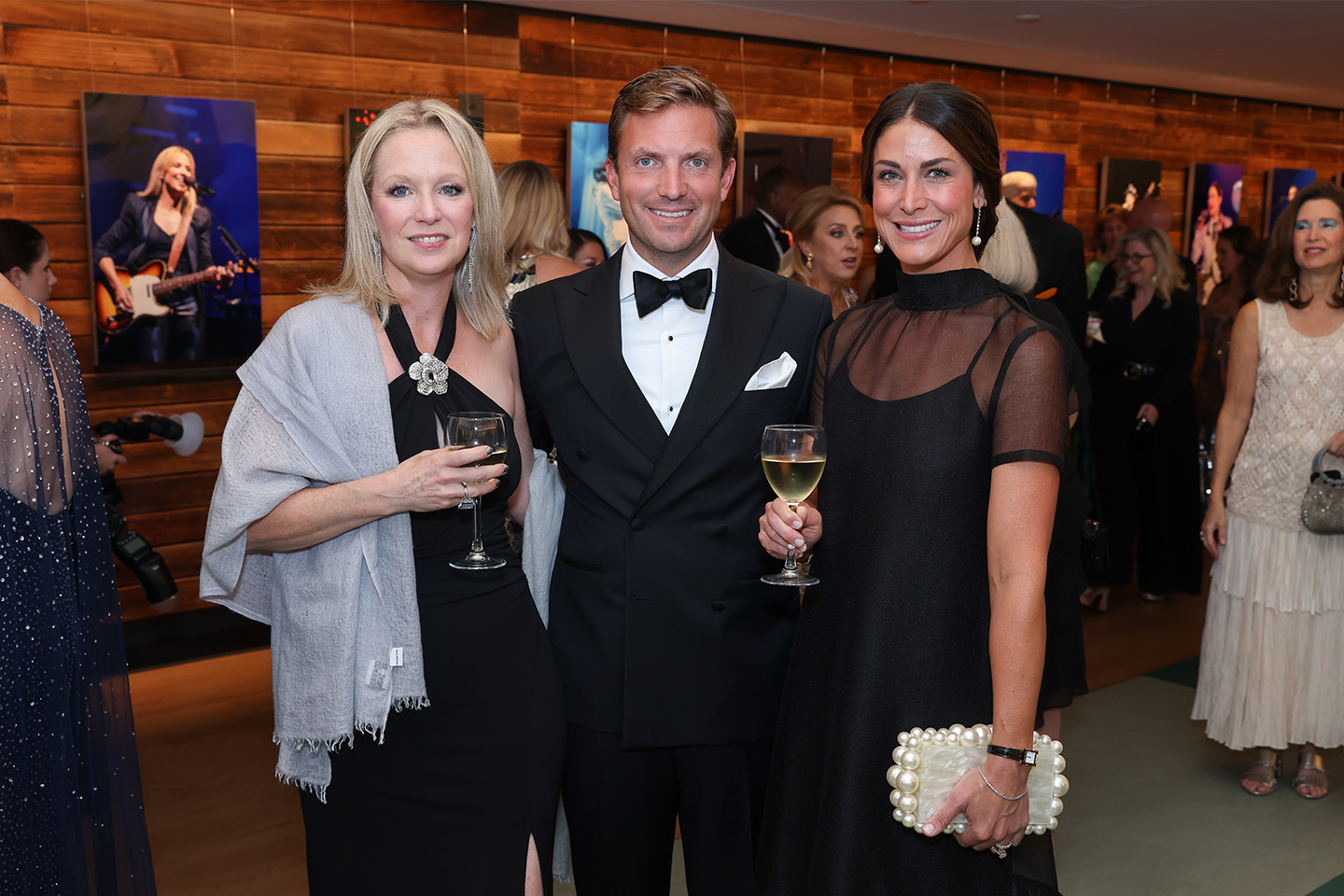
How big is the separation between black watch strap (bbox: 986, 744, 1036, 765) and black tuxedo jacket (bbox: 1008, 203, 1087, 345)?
10.8 feet

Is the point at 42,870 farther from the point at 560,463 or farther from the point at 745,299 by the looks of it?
the point at 745,299

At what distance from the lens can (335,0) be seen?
573cm

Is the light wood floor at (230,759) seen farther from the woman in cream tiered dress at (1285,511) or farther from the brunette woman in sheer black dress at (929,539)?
the brunette woman in sheer black dress at (929,539)

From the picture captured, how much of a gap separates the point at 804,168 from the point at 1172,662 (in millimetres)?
4252

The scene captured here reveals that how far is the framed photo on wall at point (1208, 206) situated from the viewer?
36.1ft

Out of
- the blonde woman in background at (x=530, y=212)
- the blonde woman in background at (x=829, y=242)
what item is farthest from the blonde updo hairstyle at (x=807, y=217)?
the blonde woman in background at (x=530, y=212)

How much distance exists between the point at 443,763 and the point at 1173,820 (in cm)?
274

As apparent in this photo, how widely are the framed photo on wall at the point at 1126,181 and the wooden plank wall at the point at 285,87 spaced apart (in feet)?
9.95

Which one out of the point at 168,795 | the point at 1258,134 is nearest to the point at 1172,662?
the point at 168,795

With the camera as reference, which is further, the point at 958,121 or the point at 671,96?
the point at 671,96

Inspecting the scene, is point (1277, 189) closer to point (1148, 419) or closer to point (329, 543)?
point (1148, 419)

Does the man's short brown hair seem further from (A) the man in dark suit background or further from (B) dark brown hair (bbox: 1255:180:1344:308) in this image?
(A) the man in dark suit background

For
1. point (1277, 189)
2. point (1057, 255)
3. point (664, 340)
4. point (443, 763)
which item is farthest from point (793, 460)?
point (1277, 189)

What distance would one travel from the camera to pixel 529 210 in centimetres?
460
